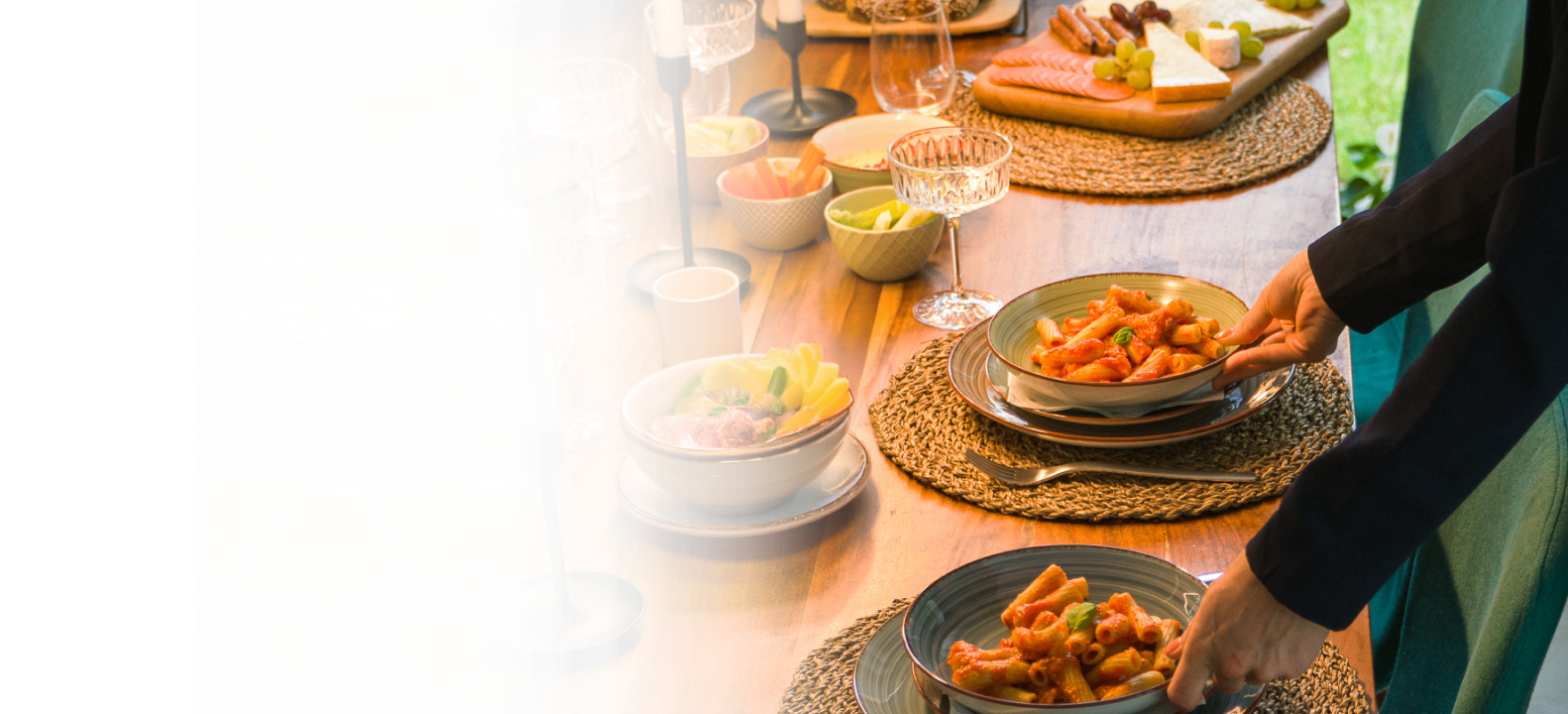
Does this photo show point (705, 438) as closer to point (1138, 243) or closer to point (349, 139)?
point (1138, 243)

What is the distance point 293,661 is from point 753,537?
15.3 inches

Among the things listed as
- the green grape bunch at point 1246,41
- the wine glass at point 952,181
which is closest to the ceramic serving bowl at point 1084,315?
the wine glass at point 952,181

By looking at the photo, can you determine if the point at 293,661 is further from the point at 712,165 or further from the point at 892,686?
the point at 712,165

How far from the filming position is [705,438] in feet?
3.56

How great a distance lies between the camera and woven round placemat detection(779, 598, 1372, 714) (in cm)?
87

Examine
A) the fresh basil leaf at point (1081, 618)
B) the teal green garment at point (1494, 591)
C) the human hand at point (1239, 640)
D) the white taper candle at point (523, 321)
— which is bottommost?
the teal green garment at point (1494, 591)

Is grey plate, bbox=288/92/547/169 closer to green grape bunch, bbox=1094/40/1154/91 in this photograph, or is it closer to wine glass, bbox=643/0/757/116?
wine glass, bbox=643/0/757/116

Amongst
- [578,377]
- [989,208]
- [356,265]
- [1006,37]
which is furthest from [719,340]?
[1006,37]

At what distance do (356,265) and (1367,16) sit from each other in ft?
11.4

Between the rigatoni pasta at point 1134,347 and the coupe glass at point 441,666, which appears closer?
the coupe glass at point 441,666

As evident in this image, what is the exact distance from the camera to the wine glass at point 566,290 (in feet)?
4.09

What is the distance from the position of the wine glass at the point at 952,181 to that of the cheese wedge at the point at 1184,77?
1.85 ft

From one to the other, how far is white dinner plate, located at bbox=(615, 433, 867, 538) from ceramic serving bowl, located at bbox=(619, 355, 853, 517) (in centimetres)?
1

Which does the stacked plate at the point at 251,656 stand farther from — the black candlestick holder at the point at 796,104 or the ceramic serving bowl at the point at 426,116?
the black candlestick holder at the point at 796,104
